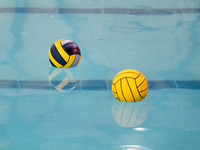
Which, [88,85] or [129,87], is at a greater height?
[129,87]

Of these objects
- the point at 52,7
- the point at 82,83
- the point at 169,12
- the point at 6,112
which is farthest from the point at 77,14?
the point at 6,112

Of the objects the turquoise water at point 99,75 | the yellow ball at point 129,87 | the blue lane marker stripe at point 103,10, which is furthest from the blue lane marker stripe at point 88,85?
the blue lane marker stripe at point 103,10

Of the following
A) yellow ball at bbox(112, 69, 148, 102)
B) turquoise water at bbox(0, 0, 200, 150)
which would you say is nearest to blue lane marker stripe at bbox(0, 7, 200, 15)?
turquoise water at bbox(0, 0, 200, 150)

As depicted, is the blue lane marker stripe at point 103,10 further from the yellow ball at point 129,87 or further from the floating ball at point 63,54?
the yellow ball at point 129,87

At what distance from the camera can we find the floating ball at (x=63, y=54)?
4.41m

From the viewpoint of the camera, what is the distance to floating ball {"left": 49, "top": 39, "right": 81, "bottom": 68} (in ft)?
14.5

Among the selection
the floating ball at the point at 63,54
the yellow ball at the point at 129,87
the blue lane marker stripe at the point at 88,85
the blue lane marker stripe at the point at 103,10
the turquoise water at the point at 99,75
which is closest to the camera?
the turquoise water at the point at 99,75

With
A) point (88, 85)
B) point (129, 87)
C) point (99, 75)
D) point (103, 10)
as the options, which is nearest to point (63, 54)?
point (99, 75)

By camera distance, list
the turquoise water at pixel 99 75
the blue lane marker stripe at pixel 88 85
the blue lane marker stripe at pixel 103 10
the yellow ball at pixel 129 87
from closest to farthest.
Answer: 1. the turquoise water at pixel 99 75
2. the yellow ball at pixel 129 87
3. the blue lane marker stripe at pixel 88 85
4. the blue lane marker stripe at pixel 103 10

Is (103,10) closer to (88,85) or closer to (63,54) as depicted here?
(63,54)

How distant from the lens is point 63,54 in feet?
14.5

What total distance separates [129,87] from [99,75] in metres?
0.92

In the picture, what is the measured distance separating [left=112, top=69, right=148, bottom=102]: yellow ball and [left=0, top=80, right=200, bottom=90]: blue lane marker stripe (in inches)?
17.3

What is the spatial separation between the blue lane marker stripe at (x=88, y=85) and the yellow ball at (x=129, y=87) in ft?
1.44
